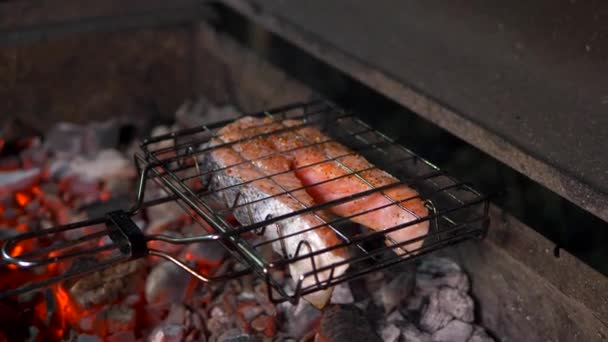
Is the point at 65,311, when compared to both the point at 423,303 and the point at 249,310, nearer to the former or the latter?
the point at 249,310

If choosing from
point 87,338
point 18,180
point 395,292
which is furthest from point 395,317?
point 18,180

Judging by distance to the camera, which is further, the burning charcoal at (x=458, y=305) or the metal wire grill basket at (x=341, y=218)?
the burning charcoal at (x=458, y=305)

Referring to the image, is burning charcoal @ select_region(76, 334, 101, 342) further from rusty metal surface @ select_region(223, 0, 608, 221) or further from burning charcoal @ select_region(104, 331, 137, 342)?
rusty metal surface @ select_region(223, 0, 608, 221)

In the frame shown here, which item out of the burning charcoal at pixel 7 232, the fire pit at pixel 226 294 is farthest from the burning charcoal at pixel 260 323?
the burning charcoal at pixel 7 232

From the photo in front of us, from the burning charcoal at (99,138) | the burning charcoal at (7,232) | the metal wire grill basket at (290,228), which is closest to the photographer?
the metal wire grill basket at (290,228)

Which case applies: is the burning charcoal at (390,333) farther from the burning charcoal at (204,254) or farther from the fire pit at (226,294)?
the burning charcoal at (204,254)

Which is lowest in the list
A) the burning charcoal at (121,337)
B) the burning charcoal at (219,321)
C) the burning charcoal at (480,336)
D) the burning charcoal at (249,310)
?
the burning charcoal at (219,321)

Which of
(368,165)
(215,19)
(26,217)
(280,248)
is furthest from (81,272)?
(215,19)
